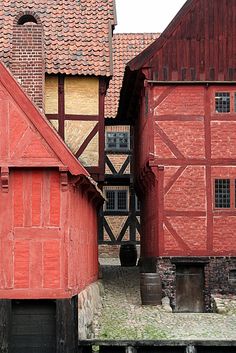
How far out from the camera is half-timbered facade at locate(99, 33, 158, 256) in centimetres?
3478

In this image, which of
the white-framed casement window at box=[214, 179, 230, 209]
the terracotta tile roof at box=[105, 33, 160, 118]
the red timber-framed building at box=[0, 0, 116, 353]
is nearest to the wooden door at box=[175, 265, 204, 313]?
the white-framed casement window at box=[214, 179, 230, 209]

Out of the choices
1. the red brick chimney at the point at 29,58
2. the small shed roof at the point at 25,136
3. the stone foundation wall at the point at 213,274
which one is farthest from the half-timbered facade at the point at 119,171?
the small shed roof at the point at 25,136

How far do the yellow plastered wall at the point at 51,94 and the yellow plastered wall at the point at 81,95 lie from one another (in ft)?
1.20

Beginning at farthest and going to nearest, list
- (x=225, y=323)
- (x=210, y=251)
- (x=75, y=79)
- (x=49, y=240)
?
1. (x=75, y=79)
2. (x=210, y=251)
3. (x=225, y=323)
4. (x=49, y=240)

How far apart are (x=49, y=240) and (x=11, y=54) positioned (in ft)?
32.6

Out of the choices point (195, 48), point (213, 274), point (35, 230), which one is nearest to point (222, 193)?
point (213, 274)

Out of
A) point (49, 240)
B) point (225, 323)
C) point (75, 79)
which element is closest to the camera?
point (49, 240)

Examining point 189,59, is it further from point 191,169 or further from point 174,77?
point 191,169

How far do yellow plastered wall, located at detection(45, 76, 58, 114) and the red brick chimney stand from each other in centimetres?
156

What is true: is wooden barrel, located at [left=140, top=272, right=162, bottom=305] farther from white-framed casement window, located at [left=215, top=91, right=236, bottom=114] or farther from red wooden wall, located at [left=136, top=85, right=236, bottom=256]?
white-framed casement window, located at [left=215, top=91, right=236, bottom=114]

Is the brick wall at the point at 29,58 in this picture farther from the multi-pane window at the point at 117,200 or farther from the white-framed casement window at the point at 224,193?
the multi-pane window at the point at 117,200

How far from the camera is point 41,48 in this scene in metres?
22.5

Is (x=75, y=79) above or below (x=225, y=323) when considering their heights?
above

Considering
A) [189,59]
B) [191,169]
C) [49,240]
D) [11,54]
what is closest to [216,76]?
[189,59]
